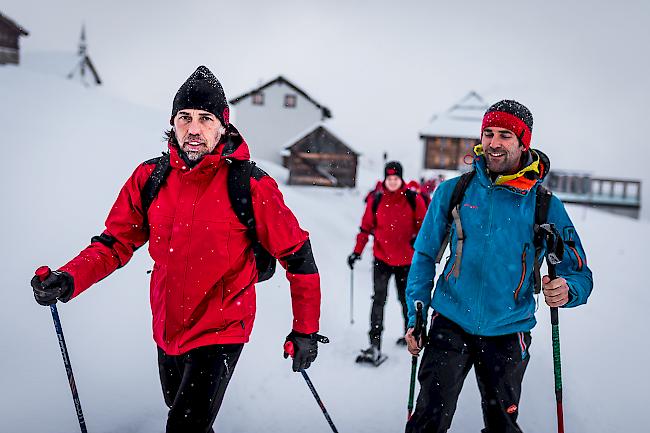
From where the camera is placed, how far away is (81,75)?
1962 inches

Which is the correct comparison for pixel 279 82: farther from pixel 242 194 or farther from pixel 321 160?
pixel 242 194

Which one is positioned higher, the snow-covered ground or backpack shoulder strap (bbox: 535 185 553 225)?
backpack shoulder strap (bbox: 535 185 553 225)

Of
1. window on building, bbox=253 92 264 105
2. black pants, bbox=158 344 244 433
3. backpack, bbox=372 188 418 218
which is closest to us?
black pants, bbox=158 344 244 433

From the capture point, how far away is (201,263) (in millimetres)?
2658

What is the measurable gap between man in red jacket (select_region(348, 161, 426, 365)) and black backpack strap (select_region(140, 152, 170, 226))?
3675mm

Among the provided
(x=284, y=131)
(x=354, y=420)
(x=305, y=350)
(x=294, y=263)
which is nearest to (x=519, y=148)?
(x=294, y=263)

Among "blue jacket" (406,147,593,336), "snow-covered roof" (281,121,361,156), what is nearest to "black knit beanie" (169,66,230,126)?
"blue jacket" (406,147,593,336)

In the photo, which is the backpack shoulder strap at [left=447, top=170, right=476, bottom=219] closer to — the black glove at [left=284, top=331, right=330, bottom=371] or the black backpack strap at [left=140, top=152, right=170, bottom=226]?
the black glove at [left=284, top=331, right=330, bottom=371]

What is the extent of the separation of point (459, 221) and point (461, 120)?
3809cm

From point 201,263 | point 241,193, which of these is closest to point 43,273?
point 201,263

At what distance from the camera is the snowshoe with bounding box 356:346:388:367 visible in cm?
592

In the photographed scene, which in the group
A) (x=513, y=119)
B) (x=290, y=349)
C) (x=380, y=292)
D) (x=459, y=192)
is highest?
(x=513, y=119)

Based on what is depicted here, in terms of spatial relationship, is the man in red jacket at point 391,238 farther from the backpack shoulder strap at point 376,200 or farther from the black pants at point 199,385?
the black pants at point 199,385

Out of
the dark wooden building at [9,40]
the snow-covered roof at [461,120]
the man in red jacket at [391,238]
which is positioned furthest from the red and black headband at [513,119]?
the snow-covered roof at [461,120]
